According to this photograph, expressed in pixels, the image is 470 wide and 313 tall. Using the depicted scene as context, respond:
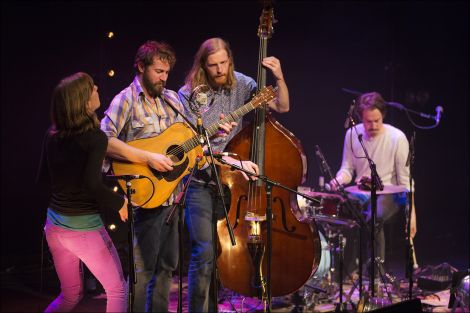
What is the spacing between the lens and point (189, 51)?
7223 mm

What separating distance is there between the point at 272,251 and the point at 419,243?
566 cm

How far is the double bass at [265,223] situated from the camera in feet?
14.5

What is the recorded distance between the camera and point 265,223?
176 inches

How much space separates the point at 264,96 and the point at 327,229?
245 cm

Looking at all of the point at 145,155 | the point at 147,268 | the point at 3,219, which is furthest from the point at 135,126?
the point at 3,219

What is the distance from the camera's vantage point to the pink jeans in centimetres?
358

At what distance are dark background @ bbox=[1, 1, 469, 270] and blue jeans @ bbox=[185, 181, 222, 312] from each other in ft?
5.39

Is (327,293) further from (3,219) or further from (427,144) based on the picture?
(427,144)

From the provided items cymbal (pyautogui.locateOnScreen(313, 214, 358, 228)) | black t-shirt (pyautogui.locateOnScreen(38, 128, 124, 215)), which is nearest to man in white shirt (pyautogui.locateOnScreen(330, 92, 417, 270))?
cymbal (pyautogui.locateOnScreen(313, 214, 358, 228))

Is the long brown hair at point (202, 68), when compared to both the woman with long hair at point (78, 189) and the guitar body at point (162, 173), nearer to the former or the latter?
the guitar body at point (162, 173)

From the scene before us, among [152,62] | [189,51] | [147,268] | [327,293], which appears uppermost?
[189,51]

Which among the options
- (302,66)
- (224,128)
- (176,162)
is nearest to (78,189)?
(176,162)

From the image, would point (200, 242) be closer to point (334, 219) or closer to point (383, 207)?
point (334, 219)

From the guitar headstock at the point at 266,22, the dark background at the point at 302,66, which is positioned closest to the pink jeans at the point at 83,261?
the guitar headstock at the point at 266,22
